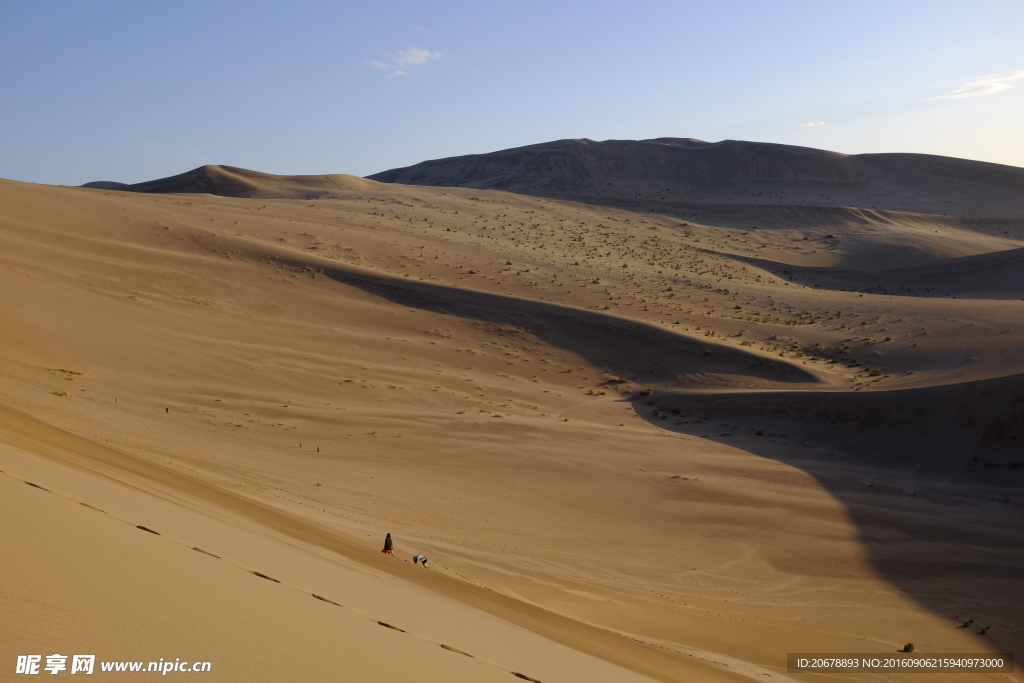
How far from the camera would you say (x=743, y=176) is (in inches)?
3329

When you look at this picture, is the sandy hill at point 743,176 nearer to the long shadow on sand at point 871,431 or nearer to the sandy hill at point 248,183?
the sandy hill at point 248,183

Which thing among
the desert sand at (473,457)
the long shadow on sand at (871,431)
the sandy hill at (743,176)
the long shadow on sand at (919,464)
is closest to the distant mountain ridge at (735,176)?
the sandy hill at (743,176)

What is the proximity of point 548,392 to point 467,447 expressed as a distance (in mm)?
6162

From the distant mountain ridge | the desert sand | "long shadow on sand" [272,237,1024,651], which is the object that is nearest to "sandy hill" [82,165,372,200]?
the distant mountain ridge

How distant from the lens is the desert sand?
501 cm

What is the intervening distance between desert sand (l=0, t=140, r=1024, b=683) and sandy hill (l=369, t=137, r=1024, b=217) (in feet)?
141

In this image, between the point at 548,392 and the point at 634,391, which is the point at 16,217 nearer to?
the point at 548,392

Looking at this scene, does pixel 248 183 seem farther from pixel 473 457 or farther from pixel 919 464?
pixel 919 464

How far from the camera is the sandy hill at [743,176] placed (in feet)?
253

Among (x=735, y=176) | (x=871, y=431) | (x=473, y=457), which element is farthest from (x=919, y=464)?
(x=735, y=176)

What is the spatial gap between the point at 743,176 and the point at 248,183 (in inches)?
2081

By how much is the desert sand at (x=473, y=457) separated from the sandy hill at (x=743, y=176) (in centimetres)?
4296

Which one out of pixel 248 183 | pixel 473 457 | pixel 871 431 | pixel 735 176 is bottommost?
pixel 473 457

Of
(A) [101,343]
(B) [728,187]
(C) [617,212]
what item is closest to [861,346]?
(A) [101,343]
